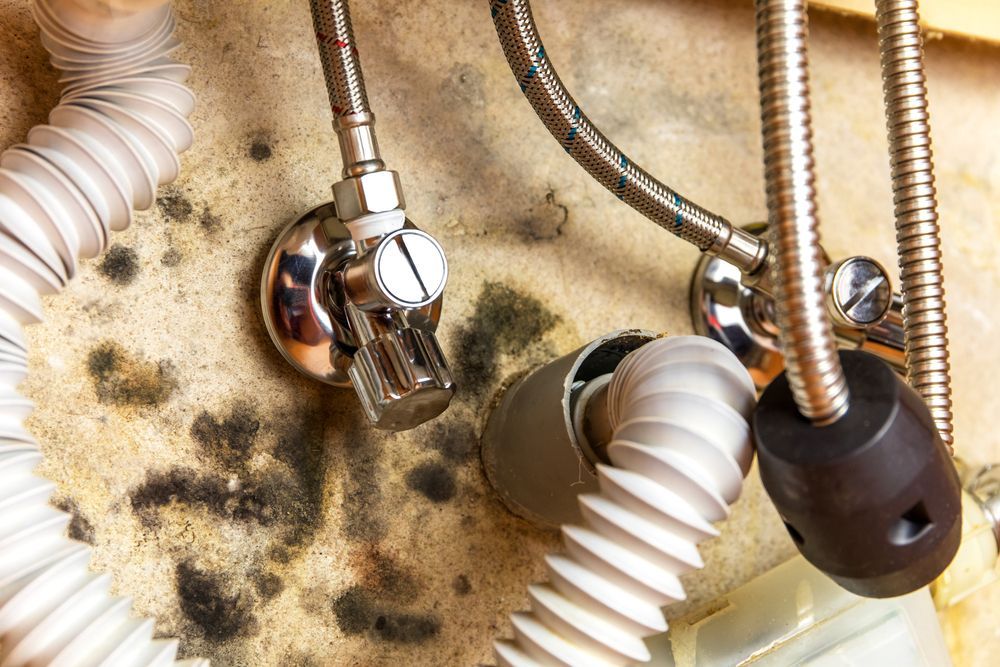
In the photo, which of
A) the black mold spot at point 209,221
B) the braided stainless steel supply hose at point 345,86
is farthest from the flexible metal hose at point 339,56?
the black mold spot at point 209,221

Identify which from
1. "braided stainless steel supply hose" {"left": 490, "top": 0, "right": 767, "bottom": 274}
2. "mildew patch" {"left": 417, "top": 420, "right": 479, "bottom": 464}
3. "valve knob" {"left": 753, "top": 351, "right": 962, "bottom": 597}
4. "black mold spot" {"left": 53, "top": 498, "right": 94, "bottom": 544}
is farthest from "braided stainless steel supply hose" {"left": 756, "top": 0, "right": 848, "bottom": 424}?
"black mold spot" {"left": 53, "top": 498, "right": 94, "bottom": 544}

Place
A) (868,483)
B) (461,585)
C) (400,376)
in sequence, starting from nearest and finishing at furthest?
(868,483) → (400,376) → (461,585)

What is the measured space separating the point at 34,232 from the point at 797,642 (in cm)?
48

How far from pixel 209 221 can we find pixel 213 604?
0.75 ft

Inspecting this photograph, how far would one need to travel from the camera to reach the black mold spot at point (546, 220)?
0.64 m

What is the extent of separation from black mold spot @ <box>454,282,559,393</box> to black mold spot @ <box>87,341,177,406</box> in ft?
0.62

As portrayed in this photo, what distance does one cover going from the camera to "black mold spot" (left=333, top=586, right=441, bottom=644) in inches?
21.8

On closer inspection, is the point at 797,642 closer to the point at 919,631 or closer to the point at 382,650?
the point at 919,631

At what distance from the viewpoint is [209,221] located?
540mm

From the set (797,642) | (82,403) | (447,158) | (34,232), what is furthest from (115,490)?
(797,642)

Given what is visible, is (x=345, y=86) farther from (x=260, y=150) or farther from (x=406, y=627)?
(x=406, y=627)

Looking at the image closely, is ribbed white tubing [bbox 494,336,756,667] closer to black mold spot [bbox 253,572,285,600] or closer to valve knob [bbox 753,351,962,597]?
valve knob [bbox 753,351,962,597]

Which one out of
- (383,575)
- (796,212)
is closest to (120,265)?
(383,575)

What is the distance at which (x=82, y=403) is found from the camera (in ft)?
1.64
